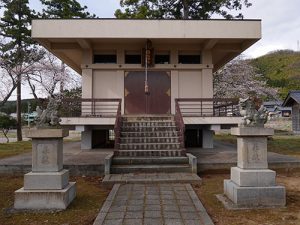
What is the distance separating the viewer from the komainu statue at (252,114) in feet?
23.0

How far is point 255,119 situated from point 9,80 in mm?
30440

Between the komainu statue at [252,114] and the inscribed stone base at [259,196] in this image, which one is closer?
the inscribed stone base at [259,196]

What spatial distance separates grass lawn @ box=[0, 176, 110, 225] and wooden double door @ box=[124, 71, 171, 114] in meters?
7.03

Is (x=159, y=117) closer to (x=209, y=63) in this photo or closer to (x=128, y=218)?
(x=209, y=63)

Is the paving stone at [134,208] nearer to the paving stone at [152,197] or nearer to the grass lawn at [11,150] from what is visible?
the paving stone at [152,197]

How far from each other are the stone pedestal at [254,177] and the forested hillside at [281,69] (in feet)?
195

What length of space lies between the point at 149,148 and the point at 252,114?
510 cm

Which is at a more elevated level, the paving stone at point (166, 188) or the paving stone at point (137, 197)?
the paving stone at point (166, 188)

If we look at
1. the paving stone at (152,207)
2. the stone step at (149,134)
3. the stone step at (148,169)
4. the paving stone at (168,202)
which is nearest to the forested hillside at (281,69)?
the stone step at (149,134)

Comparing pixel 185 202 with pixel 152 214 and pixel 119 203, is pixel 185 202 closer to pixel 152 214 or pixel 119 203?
pixel 152 214

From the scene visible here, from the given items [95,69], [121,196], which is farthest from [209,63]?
[121,196]

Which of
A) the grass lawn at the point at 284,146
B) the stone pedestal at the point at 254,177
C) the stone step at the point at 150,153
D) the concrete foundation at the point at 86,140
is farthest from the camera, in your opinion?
the grass lawn at the point at 284,146

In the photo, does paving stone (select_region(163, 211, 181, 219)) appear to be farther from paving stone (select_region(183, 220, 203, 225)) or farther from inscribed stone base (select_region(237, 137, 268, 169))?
inscribed stone base (select_region(237, 137, 268, 169))

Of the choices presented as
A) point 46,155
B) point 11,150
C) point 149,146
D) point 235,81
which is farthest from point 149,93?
point 235,81
